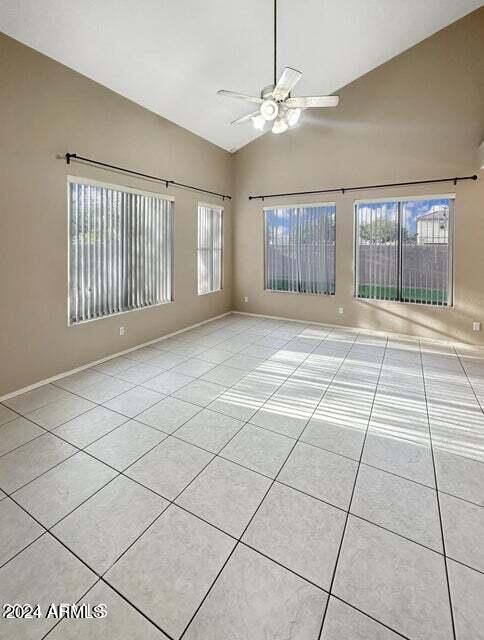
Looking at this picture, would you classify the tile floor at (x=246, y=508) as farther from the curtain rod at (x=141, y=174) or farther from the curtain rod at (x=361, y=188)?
the curtain rod at (x=361, y=188)

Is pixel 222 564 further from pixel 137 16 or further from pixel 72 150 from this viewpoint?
pixel 137 16

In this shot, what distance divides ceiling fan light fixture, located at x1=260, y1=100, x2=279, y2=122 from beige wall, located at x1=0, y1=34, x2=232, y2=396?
2.09m

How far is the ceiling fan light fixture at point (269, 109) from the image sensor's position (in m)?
2.85

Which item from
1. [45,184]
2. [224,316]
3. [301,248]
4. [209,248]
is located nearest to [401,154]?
[301,248]

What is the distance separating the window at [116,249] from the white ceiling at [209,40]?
1257mm

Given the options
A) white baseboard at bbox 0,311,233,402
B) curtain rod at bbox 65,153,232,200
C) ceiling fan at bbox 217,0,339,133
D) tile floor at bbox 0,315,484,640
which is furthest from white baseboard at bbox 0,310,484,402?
ceiling fan at bbox 217,0,339,133

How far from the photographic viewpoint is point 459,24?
434 centimetres

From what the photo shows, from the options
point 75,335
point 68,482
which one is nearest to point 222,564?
point 68,482

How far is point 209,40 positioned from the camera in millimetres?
3586

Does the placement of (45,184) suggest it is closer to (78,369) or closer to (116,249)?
(116,249)

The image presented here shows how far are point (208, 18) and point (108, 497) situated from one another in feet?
14.6

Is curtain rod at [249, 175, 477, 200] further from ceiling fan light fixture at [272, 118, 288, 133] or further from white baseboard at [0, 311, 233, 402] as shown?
white baseboard at [0, 311, 233, 402]

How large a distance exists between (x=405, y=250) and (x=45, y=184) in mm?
5016

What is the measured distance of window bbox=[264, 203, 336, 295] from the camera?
5730mm
